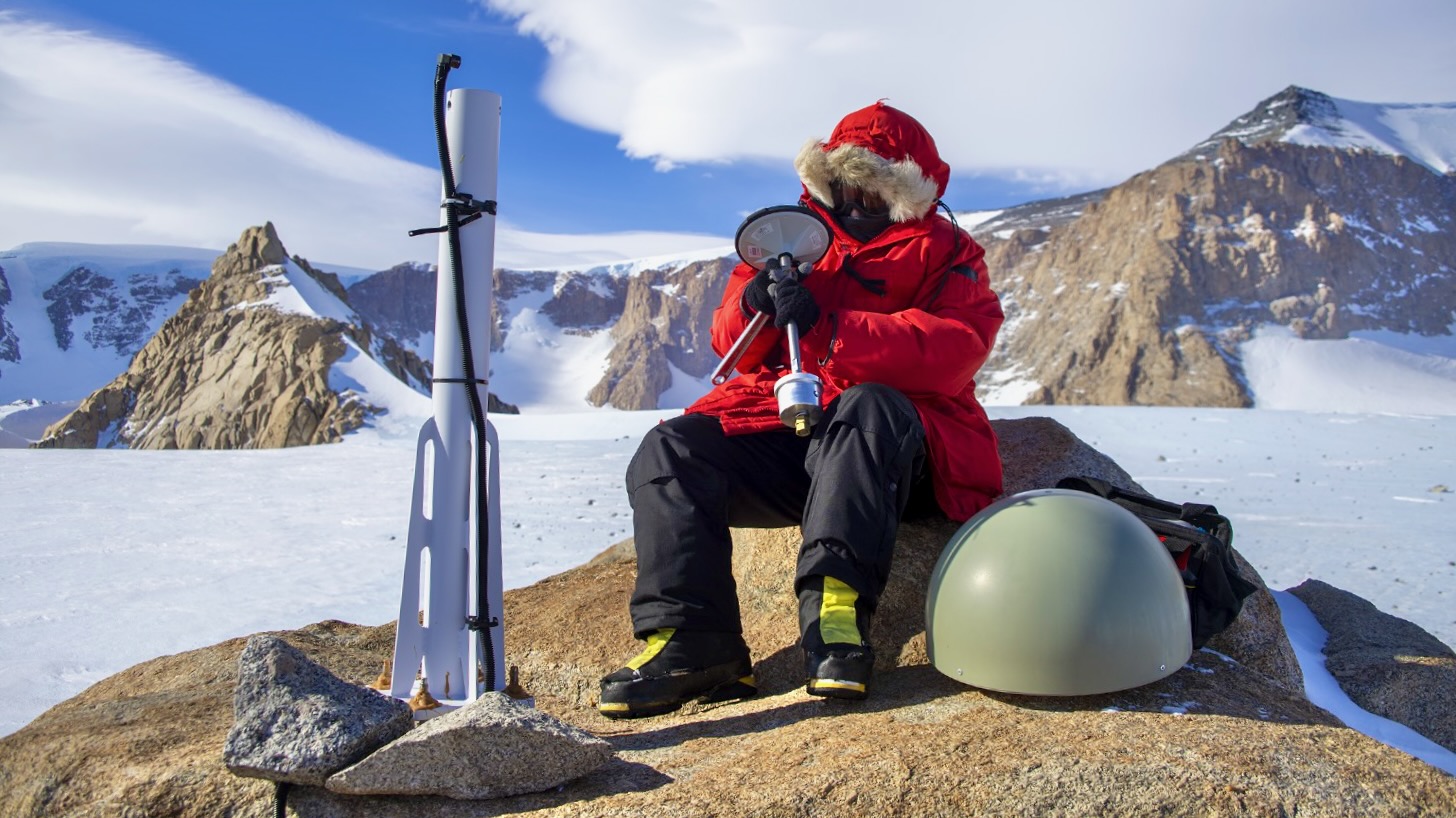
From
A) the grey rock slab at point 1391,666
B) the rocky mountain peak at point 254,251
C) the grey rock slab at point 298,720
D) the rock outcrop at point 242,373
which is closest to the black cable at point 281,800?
the grey rock slab at point 298,720

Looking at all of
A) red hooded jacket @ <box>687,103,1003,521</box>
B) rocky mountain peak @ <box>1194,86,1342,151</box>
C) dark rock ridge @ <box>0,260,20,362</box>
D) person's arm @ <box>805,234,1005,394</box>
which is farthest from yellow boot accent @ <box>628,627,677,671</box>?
dark rock ridge @ <box>0,260,20,362</box>

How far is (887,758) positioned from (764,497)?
4.19 feet

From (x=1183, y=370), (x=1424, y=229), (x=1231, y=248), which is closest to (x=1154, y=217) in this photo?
(x=1231, y=248)

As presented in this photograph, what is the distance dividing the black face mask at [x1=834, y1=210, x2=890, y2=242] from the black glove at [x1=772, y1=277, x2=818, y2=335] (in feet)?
2.37

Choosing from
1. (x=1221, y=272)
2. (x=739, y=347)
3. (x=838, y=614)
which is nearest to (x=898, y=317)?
(x=739, y=347)

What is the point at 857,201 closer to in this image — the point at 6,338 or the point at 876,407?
the point at 876,407

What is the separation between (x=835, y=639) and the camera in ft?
8.63

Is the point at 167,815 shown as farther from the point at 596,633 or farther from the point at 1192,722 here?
the point at 1192,722

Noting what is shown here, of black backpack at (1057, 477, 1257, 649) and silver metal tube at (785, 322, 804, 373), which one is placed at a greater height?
silver metal tube at (785, 322, 804, 373)

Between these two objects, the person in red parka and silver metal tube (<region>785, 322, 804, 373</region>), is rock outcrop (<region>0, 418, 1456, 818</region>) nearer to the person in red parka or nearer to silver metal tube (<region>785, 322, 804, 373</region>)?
the person in red parka

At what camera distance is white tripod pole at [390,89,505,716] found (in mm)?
2688

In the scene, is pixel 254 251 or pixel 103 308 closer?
pixel 254 251

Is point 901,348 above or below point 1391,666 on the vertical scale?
above

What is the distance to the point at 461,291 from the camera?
275 centimetres
